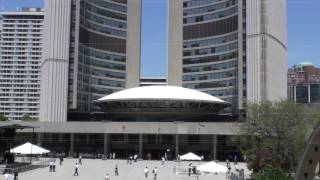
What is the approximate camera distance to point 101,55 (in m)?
143

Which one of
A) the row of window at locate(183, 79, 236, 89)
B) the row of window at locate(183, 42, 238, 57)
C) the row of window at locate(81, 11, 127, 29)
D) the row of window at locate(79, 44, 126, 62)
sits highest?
the row of window at locate(81, 11, 127, 29)

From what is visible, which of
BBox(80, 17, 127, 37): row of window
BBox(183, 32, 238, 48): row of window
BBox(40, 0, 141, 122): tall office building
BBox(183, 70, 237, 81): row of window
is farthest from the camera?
BBox(80, 17, 127, 37): row of window

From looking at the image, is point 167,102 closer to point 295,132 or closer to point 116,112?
point 116,112

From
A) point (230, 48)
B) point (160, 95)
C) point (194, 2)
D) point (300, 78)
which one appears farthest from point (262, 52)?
point (300, 78)

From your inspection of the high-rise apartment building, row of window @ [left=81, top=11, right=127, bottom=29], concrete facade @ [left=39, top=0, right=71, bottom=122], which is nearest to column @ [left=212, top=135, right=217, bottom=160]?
the high-rise apartment building

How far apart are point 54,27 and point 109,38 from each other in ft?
76.4

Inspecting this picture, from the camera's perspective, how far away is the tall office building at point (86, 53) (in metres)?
126

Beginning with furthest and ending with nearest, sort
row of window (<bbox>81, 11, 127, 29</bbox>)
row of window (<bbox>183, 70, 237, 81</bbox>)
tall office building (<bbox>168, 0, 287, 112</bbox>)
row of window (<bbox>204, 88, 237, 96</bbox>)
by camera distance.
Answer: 1. row of window (<bbox>81, 11, 127, 29</bbox>)
2. row of window (<bbox>183, 70, 237, 81</bbox>)
3. row of window (<bbox>204, 88, 237, 96</bbox>)
4. tall office building (<bbox>168, 0, 287, 112</bbox>)

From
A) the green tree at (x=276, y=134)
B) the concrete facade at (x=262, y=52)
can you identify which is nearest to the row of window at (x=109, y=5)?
the concrete facade at (x=262, y=52)

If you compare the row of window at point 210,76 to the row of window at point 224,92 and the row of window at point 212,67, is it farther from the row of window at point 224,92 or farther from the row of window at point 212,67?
the row of window at point 224,92

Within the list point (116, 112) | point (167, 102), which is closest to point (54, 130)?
point (116, 112)

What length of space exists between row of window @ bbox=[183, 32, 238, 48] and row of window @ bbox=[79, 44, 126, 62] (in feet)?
58.6

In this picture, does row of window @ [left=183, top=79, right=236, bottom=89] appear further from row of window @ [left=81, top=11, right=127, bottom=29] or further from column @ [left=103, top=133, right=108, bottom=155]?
column @ [left=103, top=133, right=108, bottom=155]

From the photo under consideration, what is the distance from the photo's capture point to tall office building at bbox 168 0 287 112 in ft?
395
